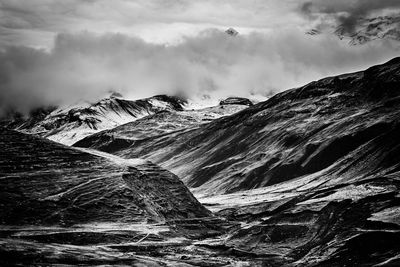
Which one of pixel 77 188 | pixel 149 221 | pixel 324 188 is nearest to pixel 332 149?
pixel 324 188

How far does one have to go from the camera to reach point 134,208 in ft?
273

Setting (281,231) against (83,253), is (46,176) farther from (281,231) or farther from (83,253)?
(281,231)

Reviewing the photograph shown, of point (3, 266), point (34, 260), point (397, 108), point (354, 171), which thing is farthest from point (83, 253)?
point (397, 108)

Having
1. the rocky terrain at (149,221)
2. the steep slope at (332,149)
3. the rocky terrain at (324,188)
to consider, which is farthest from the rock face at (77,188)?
the steep slope at (332,149)

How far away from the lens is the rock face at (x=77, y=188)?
253ft

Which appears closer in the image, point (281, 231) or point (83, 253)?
point (83, 253)

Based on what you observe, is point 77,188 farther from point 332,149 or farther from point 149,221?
point 332,149

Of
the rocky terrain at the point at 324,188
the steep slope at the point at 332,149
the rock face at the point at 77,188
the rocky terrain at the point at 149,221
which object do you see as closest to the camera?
the rocky terrain at the point at 149,221

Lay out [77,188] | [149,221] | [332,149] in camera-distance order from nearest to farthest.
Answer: [149,221] → [77,188] → [332,149]

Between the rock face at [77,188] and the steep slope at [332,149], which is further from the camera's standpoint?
the steep slope at [332,149]

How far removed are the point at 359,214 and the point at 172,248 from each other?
81.6 feet

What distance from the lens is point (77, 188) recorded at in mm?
82375

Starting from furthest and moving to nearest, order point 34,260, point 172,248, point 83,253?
point 172,248, point 83,253, point 34,260

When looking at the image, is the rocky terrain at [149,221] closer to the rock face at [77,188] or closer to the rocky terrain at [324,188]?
the rock face at [77,188]
